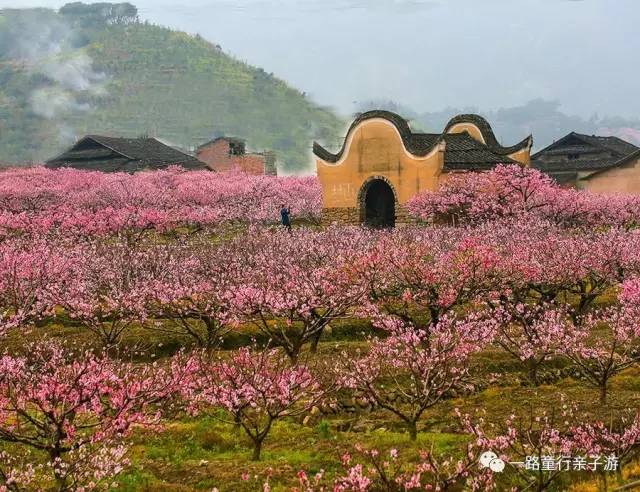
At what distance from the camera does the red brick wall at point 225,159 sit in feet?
307

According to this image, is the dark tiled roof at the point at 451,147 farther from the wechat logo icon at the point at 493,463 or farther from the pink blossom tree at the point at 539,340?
the wechat logo icon at the point at 493,463

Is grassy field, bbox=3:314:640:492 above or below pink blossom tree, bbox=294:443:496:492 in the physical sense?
below

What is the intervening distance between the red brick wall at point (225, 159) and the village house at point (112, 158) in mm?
10645

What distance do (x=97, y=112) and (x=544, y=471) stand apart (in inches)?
7517

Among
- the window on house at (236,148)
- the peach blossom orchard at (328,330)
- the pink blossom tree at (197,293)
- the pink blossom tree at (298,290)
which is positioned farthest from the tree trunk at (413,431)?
the window on house at (236,148)

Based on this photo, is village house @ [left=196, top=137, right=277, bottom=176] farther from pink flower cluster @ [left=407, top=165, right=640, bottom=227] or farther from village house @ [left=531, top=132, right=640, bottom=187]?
pink flower cluster @ [left=407, top=165, right=640, bottom=227]

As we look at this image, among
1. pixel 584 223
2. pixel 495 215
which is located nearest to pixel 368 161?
pixel 495 215

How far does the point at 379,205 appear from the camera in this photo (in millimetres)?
48219

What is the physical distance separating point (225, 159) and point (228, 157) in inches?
21.1

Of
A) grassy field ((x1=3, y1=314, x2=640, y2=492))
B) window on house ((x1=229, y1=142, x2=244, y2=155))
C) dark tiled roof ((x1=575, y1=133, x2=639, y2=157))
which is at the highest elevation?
window on house ((x1=229, y1=142, x2=244, y2=155))

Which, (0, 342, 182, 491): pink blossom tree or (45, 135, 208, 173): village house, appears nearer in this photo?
(0, 342, 182, 491): pink blossom tree

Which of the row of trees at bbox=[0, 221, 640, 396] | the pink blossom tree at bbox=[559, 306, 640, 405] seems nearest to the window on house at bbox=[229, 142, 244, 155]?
the row of trees at bbox=[0, 221, 640, 396]

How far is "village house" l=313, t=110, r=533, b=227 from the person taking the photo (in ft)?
137

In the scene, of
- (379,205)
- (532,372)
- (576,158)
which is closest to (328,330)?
(532,372)
